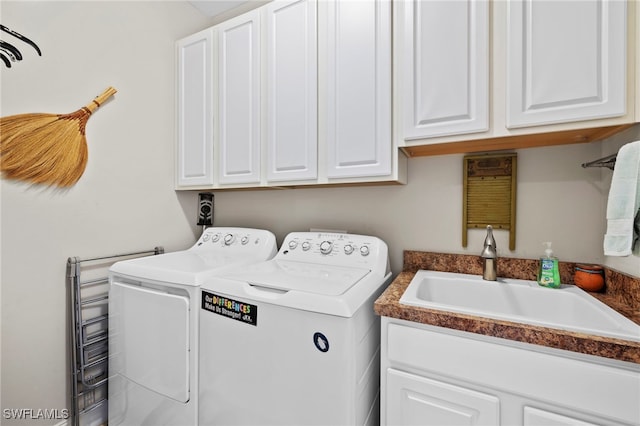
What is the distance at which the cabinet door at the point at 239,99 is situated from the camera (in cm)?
177

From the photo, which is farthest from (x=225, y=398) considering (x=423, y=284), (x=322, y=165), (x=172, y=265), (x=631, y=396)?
(x=631, y=396)

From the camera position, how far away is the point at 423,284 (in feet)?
4.57

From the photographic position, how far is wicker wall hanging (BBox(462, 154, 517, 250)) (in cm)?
143

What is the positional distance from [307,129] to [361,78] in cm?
39

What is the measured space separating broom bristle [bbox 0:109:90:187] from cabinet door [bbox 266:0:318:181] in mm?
1032

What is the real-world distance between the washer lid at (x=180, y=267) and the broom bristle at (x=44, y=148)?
22.4 inches

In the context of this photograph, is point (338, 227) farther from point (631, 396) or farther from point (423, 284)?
point (631, 396)

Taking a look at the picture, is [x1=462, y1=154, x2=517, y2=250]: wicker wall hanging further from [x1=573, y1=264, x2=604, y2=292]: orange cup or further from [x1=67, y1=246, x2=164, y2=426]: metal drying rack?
[x1=67, y1=246, x2=164, y2=426]: metal drying rack

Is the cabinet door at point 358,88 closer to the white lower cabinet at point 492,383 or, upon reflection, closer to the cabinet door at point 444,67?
the cabinet door at point 444,67

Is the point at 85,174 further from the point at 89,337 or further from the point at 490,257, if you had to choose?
→ the point at 490,257

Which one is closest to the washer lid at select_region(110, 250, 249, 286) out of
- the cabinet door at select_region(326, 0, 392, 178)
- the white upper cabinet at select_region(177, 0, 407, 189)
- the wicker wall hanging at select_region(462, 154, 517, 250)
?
the white upper cabinet at select_region(177, 0, 407, 189)

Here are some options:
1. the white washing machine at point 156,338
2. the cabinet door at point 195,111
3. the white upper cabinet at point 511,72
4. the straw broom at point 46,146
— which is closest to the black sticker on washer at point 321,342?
the white washing machine at point 156,338

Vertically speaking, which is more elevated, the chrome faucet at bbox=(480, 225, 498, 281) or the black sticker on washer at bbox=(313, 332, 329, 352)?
the chrome faucet at bbox=(480, 225, 498, 281)

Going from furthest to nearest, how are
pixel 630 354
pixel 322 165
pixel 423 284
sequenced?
pixel 322 165 < pixel 423 284 < pixel 630 354
